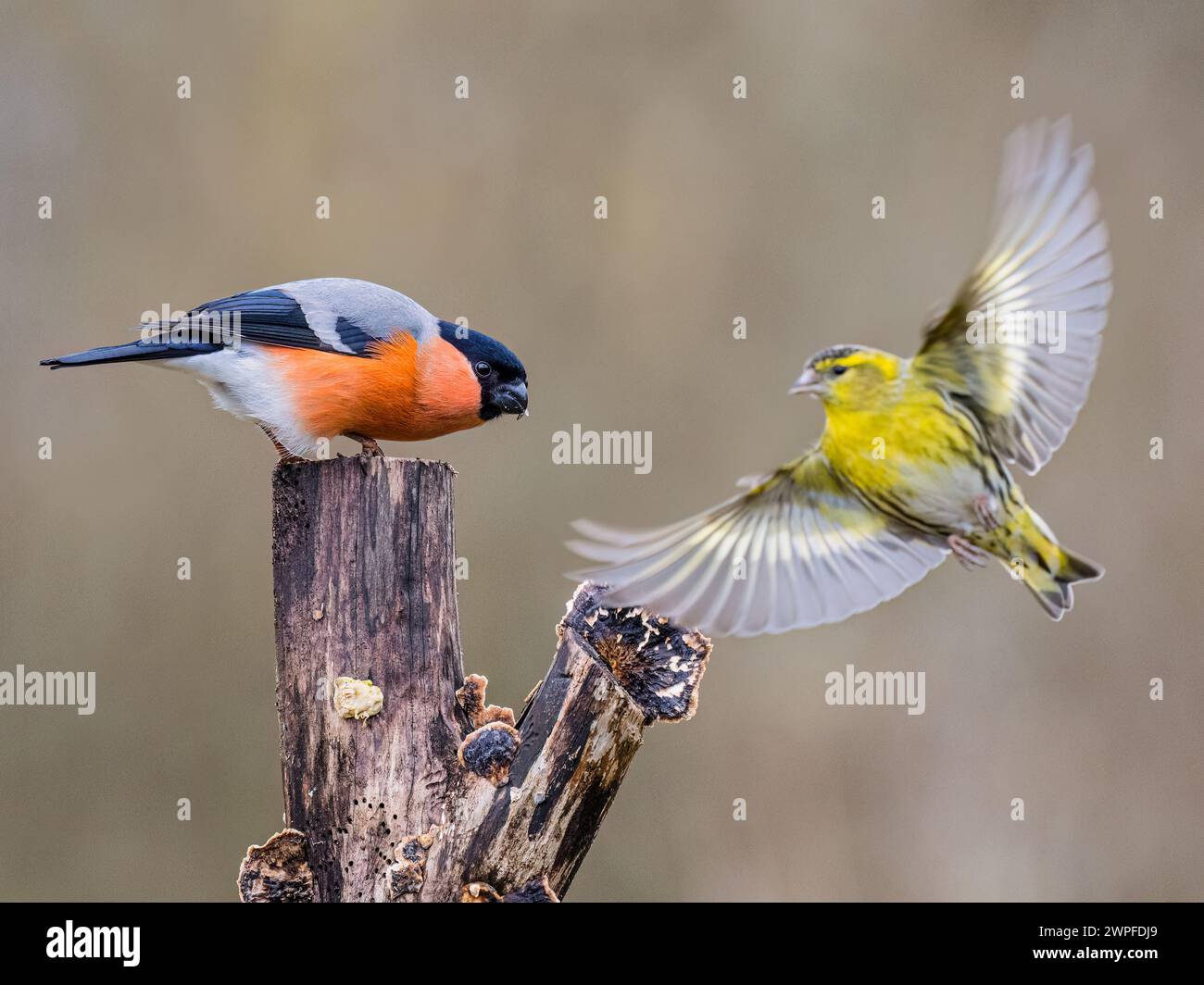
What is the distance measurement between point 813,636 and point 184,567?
3.17 m

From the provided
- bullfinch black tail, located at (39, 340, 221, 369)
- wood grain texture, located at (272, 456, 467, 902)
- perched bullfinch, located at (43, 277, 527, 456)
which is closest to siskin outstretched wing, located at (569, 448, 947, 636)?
wood grain texture, located at (272, 456, 467, 902)

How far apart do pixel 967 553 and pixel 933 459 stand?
311 millimetres

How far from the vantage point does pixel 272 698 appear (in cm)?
618

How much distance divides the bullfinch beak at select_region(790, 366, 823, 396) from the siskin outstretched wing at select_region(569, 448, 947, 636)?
0.89ft

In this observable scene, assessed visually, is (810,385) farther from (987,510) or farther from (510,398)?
(510,398)

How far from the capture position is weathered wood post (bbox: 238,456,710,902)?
114 inches

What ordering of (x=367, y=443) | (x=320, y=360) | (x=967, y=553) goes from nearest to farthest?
(x=967, y=553) → (x=320, y=360) → (x=367, y=443)

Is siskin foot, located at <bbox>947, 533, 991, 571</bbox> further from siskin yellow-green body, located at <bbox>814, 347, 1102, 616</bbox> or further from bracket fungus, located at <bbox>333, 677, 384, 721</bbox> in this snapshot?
bracket fungus, located at <bbox>333, 677, 384, 721</bbox>

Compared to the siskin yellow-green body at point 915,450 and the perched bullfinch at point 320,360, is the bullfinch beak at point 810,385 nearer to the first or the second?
the siskin yellow-green body at point 915,450

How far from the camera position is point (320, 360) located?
3.59m

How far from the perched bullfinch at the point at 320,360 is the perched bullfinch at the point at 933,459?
2.96ft

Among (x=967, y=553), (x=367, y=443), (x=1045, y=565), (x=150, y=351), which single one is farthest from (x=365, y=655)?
(x=1045, y=565)
